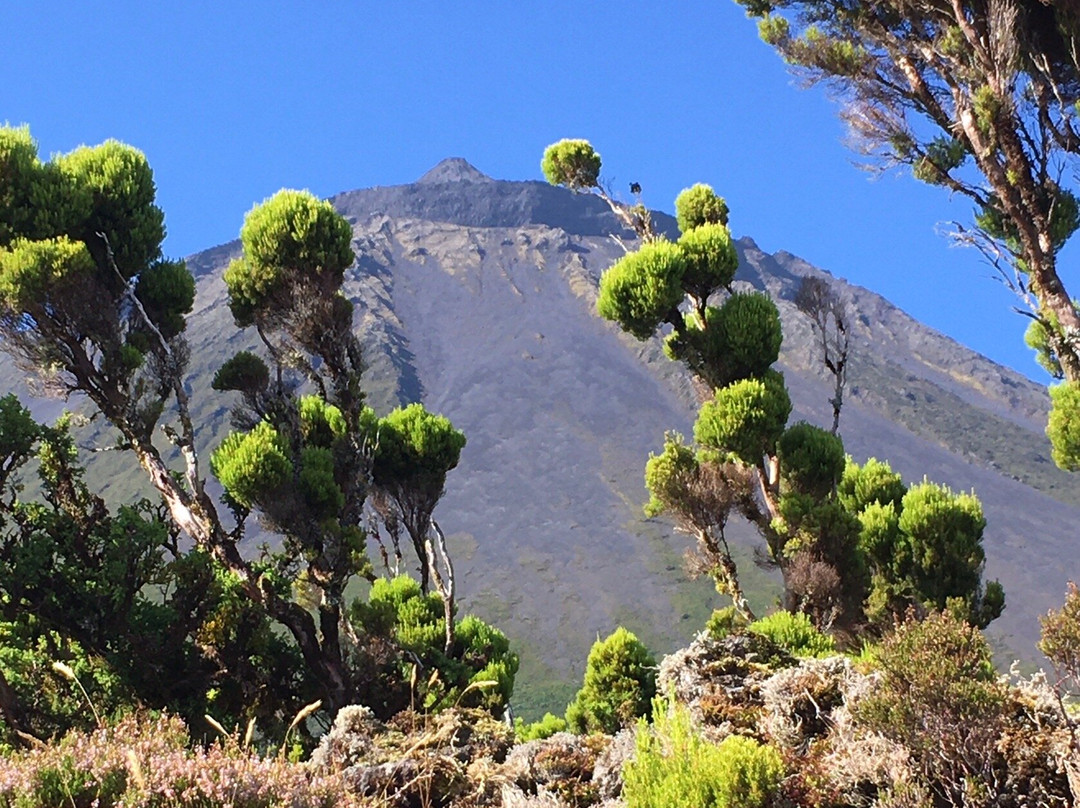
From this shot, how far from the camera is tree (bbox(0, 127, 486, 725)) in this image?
14500 millimetres

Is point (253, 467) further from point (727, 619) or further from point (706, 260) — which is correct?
point (706, 260)

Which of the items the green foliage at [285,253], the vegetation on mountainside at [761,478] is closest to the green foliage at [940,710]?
the vegetation on mountainside at [761,478]

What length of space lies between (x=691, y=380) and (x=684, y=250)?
2.61m

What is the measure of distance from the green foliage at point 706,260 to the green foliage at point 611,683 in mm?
7794

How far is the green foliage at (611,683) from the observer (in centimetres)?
1908

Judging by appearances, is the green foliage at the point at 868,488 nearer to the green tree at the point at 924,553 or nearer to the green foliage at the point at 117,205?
the green tree at the point at 924,553

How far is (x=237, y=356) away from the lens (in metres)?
16.1

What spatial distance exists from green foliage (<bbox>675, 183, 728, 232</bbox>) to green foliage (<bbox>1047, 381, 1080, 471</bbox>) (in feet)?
24.2

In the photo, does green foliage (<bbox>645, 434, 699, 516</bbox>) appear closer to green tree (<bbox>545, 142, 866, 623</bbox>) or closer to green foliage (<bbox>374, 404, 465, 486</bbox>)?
green tree (<bbox>545, 142, 866, 623</bbox>)

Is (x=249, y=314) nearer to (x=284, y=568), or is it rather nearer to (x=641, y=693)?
(x=284, y=568)

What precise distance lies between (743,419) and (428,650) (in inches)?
288

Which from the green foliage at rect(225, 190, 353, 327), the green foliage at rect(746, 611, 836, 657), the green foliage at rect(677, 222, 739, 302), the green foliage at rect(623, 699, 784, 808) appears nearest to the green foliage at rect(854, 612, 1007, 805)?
the green foliage at rect(623, 699, 784, 808)

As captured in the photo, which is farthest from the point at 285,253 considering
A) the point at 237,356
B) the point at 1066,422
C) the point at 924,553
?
the point at 1066,422

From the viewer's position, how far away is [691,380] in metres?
17.6
